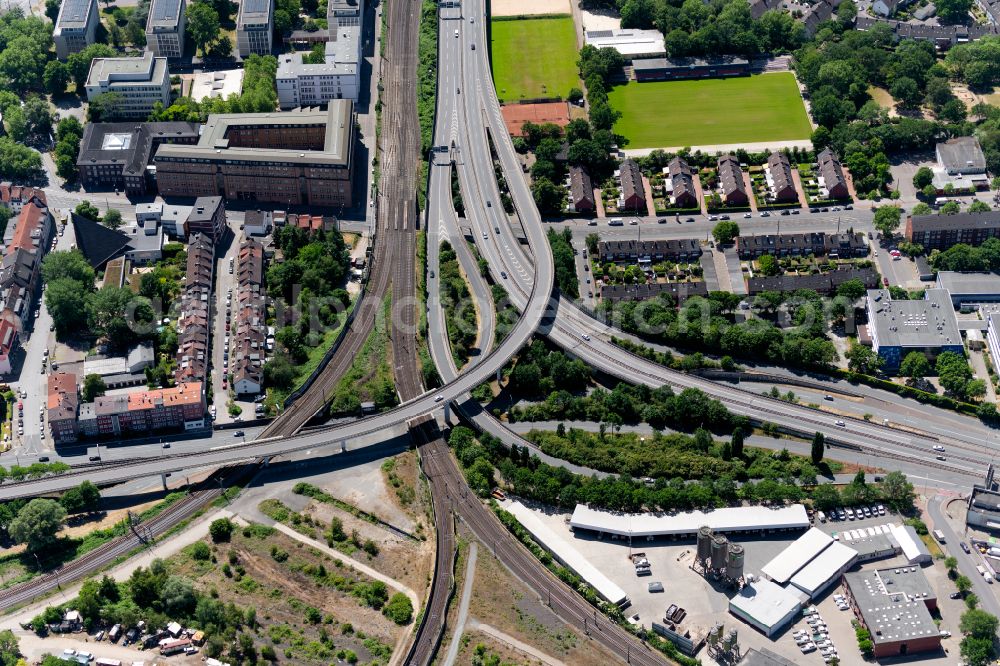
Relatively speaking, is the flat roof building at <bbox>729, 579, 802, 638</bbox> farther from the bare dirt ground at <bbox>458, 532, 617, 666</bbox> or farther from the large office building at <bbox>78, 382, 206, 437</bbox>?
the large office building at <bbox>78, 382, 206, 437</bbox>

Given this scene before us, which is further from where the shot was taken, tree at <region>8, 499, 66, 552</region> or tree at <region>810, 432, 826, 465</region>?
tree at <region>810, 432, 826, 465</region>

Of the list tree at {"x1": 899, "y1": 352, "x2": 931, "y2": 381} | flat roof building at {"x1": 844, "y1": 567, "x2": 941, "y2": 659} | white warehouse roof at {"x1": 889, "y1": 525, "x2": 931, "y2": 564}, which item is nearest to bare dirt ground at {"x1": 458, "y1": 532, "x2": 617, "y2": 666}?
flat roof building at {"x1": 844, "y1": 567, "x2": 941, "y2": 659}

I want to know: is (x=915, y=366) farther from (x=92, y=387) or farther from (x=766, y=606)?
(x=92, y=387)

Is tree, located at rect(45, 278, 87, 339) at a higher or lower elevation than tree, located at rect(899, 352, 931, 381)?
higher

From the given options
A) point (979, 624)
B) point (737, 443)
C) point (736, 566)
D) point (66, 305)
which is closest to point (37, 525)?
point (66, 305)

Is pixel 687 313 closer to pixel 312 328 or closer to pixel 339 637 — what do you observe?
pixel 312 328

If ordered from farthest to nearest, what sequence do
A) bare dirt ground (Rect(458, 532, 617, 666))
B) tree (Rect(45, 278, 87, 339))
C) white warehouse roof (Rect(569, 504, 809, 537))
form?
tree (Rect(45, 278, 87, 339)) → white warehouse roof (Rect(569, 504, 809, 537)) → bare dirt ground (Rect(458, 532, 617, 666))

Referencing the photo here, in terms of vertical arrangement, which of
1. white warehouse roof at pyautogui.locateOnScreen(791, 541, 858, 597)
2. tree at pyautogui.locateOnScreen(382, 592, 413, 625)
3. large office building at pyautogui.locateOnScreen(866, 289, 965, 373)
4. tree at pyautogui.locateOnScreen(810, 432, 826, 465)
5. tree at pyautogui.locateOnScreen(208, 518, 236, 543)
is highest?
large office building at pyautogui.locateOnScreen(866, 289, 965, 373)
